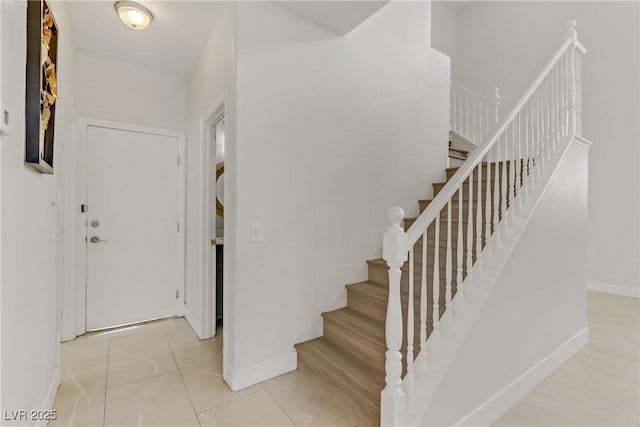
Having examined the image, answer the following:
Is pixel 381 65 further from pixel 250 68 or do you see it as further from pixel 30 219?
pixel 30 219

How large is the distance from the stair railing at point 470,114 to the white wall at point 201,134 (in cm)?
378

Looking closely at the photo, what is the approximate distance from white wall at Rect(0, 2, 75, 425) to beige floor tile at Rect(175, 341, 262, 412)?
2.46ft

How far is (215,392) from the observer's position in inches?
76.9

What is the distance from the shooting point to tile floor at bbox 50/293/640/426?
1.71 m

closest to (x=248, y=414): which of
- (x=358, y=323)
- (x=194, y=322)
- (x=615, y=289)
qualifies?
(x=358, y=323)

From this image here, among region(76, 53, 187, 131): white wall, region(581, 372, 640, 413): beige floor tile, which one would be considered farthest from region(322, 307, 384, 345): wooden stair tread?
region(76, 53, 187, 131): white wall

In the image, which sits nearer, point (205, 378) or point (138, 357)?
point (205, 378)

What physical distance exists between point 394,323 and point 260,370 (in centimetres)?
114

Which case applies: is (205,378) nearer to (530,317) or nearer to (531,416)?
(531,416)

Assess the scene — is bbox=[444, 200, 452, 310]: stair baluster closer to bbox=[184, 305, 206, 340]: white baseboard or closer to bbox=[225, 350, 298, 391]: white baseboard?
bbox=[225, 350, 298, 391]: white baseboard

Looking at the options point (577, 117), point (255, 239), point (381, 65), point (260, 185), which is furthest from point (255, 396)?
point (577, 117)

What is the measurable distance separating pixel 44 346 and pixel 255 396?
119 cm

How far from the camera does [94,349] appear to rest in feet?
8.30

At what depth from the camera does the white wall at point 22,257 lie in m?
1.05
